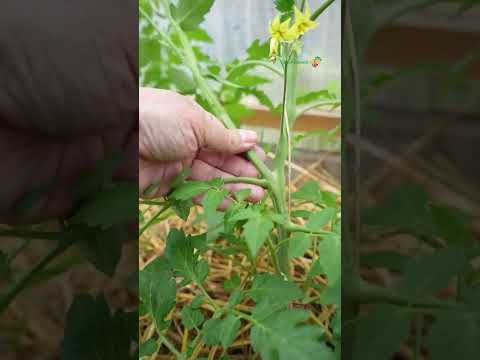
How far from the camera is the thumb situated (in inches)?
22.0

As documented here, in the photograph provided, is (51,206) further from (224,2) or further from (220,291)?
(224,2)

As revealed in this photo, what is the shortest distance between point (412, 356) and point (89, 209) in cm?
17

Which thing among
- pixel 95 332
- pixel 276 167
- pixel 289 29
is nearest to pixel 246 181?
pixel 276 167

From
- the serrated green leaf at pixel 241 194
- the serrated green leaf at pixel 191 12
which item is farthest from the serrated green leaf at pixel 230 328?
the serrated green leaf at pixel 191 12

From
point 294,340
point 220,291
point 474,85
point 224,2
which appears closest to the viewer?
point 474,85

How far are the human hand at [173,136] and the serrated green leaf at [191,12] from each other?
79 mm

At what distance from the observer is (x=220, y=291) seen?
649 millimetres

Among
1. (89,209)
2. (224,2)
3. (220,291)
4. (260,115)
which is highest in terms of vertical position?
(224,2)

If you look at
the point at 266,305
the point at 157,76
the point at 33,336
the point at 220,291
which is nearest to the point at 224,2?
the point at 157,76

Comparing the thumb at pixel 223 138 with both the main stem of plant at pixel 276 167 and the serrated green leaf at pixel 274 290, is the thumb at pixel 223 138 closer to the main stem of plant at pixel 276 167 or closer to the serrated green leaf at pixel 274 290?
the main stem of plant at pixel 276 167

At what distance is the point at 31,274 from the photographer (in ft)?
0.79

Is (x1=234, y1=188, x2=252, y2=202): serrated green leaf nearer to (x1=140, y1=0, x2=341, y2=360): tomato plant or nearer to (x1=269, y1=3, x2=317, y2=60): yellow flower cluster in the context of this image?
(x1=140, y1=0, x2=341, y2=360): tomato plant

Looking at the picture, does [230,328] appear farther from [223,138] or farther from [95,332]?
[223,138]

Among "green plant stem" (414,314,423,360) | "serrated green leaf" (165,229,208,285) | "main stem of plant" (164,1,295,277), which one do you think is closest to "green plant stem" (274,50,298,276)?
"main stem of plant" (164,1,295,277)
